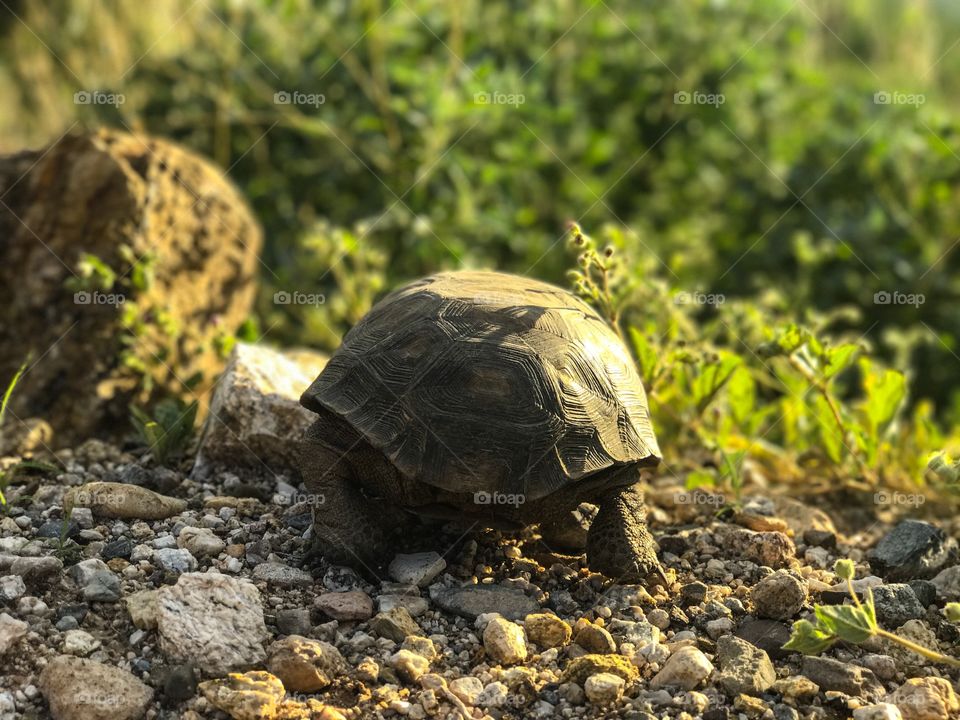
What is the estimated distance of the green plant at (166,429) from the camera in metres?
4.39

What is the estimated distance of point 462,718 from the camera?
289cm

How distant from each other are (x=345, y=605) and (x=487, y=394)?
86cm

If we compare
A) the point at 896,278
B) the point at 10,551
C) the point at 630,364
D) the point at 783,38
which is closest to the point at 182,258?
the point at 10,551

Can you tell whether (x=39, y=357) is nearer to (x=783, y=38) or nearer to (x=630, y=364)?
(x=630, y=364)

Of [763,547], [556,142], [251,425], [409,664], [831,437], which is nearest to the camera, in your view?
[409,664]

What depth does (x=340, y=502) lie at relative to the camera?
3564 millimetres

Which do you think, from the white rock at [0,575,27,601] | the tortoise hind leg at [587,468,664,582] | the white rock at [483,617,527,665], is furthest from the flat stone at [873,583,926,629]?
the white rock at [0,575,27,601]

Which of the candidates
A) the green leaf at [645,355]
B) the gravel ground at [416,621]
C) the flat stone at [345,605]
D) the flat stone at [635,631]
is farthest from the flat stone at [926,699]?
the green leaf at [645,355]

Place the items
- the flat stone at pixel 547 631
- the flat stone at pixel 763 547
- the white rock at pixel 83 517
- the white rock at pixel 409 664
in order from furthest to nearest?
the flat stone at pixel 763 547, the white rock at pixel 83 517, the flat stone at pixel 547 631, the white rock at pixel 409 664

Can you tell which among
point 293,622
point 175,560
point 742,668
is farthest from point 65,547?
point 742,668

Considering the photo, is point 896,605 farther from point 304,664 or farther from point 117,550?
point 117,550

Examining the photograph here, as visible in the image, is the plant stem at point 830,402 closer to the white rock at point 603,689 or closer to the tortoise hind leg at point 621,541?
the tortoise hind leg at point 621,541

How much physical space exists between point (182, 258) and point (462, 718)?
338 centimetres

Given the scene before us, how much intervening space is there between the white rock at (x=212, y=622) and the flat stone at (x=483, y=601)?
64cm
